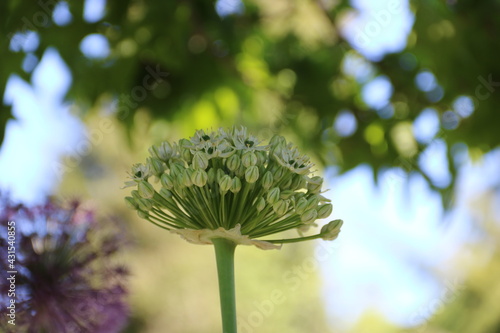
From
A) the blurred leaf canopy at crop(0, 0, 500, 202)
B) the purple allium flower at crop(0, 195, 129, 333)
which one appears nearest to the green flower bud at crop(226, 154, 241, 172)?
the purple allium flower at crop(0, 195, 129, 333)

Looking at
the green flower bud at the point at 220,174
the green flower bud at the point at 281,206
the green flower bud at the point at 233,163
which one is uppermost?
the green flower bud at the point at 233,163

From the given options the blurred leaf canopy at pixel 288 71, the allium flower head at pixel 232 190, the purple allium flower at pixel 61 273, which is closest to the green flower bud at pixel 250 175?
the allium flower head at pixel 232 190

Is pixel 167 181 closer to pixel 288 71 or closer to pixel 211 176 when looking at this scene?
pixel 211 176

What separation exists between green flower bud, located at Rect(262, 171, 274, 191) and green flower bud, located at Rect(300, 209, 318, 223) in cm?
3

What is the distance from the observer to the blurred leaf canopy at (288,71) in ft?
3.83

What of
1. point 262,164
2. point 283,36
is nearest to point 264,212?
point 262,164

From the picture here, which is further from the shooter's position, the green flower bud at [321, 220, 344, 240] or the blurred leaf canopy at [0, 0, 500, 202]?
the blurred leaf canopy at [0, 0, 500, 202]

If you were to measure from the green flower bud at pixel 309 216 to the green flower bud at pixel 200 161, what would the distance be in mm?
85

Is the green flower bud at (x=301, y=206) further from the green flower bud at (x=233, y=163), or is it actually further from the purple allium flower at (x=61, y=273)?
the purple allium flower at (x=61, y=273)

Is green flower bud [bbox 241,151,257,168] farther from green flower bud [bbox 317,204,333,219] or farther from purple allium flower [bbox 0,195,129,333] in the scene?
purple allium flower [bbox 0,195,129,333]

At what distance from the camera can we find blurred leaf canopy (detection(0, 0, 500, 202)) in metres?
1.17

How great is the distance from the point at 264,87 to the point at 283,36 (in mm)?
140

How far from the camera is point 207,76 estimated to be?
1.42 metres

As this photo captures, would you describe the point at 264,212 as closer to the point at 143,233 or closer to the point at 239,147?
the point at 239,147
